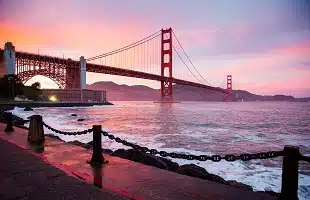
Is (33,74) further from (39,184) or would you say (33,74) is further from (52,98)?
(39,184)

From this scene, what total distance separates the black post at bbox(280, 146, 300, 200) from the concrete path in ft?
7.13

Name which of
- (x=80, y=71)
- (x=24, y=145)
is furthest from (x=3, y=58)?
(x=24, y=145)

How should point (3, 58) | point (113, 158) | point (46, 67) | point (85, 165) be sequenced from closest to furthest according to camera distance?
point (85, 165), point (113, 158), point (3, 58), point (46, 67)

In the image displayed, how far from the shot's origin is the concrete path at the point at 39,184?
12.0ft

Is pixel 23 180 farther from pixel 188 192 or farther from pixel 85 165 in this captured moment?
pixel 188 192

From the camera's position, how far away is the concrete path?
3645 millimetres

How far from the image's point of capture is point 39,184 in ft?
13.5

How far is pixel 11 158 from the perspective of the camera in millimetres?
5797

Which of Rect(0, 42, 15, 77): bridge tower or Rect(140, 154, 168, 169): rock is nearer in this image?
Rect(140, 154, 168, 169): rock

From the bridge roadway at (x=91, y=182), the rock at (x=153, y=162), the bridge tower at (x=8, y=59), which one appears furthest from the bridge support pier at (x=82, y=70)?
the bridge roadway at (x=91, y=182)

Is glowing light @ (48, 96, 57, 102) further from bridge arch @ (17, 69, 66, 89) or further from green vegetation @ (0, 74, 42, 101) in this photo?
green vegetation @ (0, 74, 42, 101)

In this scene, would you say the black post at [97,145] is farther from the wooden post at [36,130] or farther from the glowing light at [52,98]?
the glowing light at [52,98]

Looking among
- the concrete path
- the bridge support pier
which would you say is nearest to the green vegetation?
the bridge support pier

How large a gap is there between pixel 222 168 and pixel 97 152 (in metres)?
6.44
